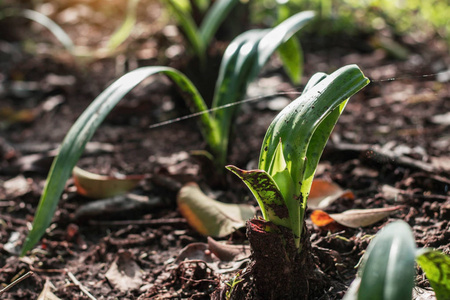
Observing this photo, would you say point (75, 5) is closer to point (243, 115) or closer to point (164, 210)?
point (243, 115)

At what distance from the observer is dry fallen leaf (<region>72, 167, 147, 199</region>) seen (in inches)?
63.4

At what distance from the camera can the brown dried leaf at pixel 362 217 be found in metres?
1.25

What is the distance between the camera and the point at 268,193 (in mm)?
910

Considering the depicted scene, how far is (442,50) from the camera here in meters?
3.00

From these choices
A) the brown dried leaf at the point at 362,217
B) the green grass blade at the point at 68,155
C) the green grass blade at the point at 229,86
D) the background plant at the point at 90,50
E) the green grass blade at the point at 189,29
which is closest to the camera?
the green grass blade at the point at 68,155

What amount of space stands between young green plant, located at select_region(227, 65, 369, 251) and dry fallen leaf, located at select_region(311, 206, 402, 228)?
322 mm

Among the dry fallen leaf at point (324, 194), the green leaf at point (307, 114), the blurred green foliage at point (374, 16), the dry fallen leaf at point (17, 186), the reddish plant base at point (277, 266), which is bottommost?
the dry fallen leaf at point (17, 186)

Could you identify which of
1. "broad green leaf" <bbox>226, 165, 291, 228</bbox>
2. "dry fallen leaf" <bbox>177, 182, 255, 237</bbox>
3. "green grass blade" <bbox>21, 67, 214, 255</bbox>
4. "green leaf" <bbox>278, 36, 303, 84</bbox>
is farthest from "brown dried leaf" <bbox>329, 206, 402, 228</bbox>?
"green leaf" <bbox>278, 36, 303, 84</bbox>

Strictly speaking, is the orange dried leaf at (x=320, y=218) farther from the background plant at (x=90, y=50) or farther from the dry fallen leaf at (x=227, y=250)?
the background plant at (x=90, y=50)

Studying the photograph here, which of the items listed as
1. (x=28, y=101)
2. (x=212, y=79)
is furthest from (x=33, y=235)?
(x=28, y=101)

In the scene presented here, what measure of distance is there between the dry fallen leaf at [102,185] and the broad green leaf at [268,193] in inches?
30.1

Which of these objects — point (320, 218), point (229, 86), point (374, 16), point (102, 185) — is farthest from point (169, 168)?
point (374, 16)

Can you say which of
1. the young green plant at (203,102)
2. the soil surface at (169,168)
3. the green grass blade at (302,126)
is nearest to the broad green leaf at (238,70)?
the young green plant at (203,102)

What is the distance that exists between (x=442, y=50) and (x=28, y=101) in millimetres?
2440
